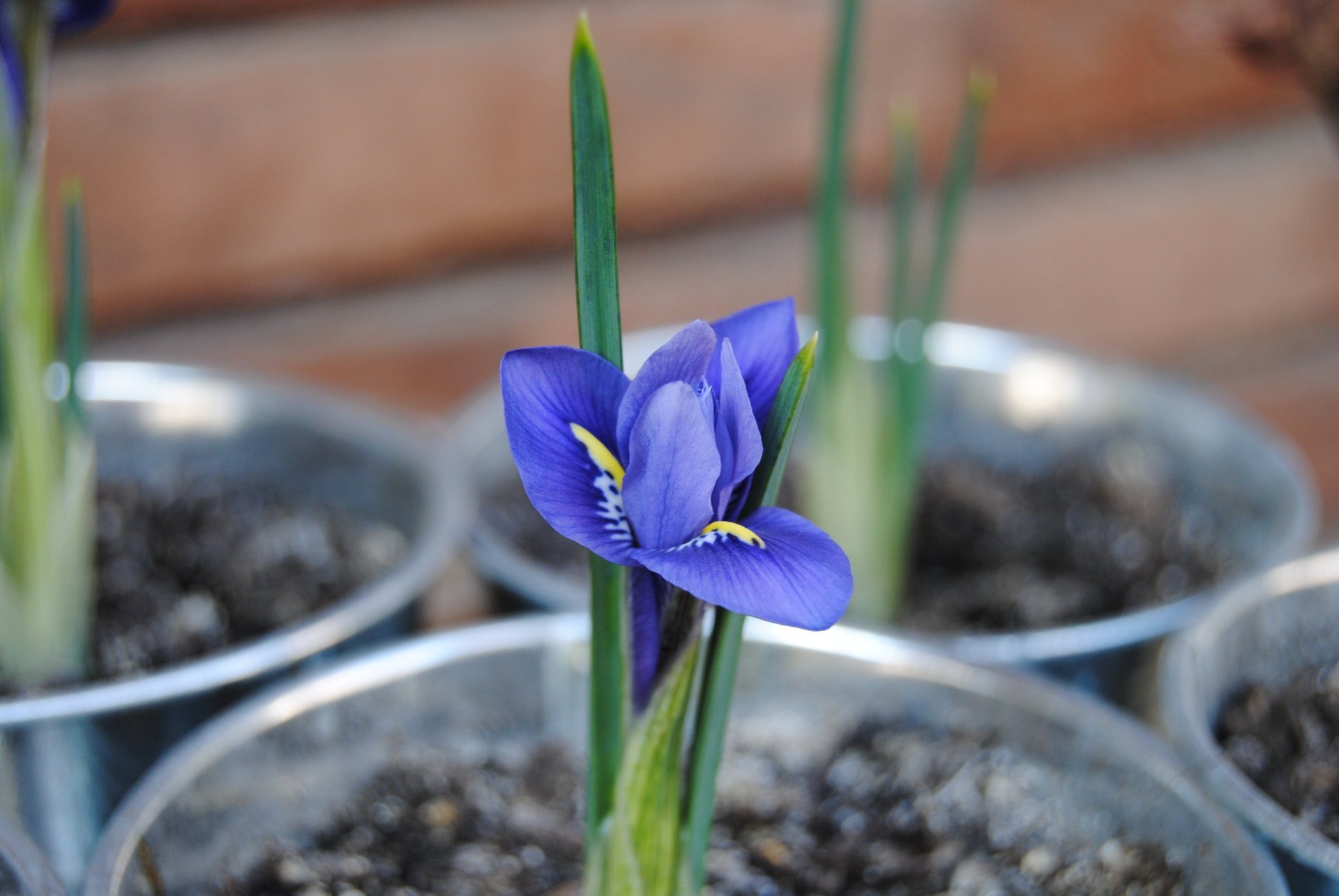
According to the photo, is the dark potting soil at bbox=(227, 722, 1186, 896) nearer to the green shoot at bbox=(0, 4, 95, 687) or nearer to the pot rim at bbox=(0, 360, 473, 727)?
the pot rim at bbox=(0, 360, 473, 727)

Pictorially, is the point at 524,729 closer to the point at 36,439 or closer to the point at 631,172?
the point at 36,439

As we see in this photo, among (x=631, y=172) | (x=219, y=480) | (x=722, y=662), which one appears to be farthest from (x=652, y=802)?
(x=631, y=172)

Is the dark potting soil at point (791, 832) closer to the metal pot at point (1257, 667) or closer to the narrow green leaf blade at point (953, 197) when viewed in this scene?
the metal pot at point (1257, 667)

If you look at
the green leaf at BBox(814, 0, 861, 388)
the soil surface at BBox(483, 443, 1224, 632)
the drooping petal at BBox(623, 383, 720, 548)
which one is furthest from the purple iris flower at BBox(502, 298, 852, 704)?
the soil surface at BBox(483, 443, 1224, 632)

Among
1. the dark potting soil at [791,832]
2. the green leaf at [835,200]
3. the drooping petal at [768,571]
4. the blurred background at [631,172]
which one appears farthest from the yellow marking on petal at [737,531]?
the blurred background at [631,172]

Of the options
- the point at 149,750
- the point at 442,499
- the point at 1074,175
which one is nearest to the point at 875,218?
the point at 1074,175
